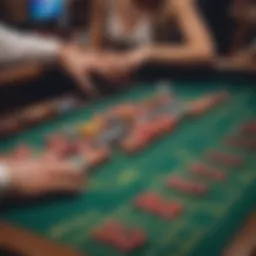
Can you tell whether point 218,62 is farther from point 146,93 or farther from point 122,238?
point 122,238

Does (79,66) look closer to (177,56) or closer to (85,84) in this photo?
(85,84)

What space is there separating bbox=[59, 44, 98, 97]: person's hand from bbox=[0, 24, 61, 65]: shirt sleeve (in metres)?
0.05

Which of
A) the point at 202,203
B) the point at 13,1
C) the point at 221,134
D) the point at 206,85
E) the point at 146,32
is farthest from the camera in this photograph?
the point at 13,1

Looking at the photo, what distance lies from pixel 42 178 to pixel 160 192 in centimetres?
32

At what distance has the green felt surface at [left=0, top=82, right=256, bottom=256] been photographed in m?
1.11

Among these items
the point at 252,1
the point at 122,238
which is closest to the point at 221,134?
the point at 122,238

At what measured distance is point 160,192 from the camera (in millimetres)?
1332

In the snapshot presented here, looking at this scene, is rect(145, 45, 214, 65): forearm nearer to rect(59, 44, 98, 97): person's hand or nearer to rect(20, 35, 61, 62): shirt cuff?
rect(59, 44, 98, 97): person's hand

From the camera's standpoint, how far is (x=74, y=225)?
116 centimetres

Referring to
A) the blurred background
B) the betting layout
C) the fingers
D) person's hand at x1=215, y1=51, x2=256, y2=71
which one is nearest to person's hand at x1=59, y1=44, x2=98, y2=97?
the fingers

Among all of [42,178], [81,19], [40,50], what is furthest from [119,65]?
[81,19]

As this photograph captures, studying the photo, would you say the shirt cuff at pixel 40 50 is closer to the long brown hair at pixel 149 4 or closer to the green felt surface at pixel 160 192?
the green felt surface at pixel 160 192

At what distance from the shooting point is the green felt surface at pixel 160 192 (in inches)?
43.7

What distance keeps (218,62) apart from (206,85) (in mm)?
267
